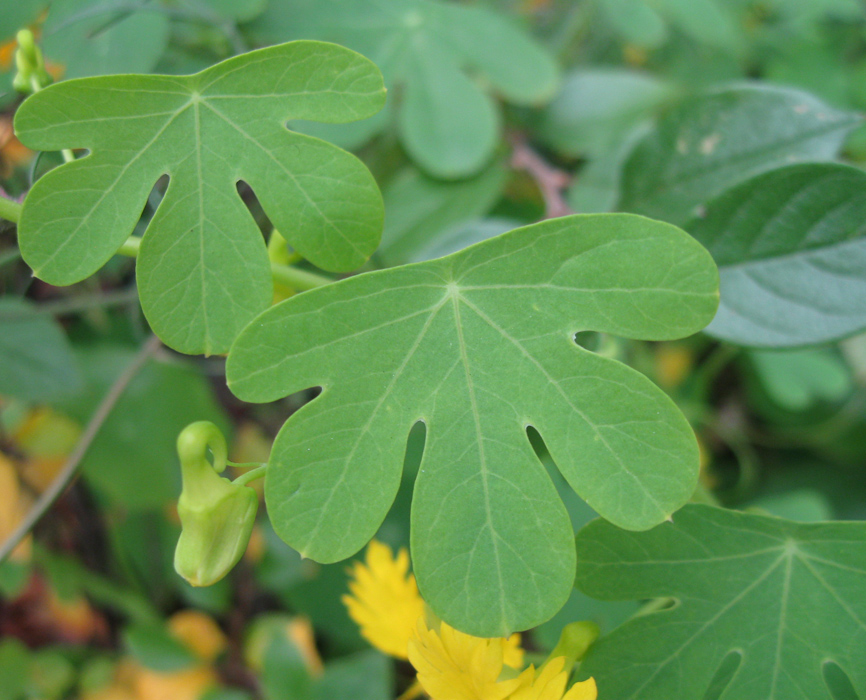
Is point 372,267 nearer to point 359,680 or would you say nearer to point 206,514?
point 206,514

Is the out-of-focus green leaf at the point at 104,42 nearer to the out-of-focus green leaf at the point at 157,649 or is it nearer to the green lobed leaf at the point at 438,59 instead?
the green lobed leaf at the point at 438,59


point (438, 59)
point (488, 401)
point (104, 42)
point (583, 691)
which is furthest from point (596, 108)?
point (583, 691)

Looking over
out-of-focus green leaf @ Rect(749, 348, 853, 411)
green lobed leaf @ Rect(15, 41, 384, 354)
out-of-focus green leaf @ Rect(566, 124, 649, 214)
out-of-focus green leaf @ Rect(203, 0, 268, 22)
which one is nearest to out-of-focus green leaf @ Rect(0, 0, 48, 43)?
out-of-focus green leaf @ Rect(203, 0, 268, 22)

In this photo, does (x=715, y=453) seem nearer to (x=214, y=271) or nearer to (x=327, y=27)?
(x=327, y=27)

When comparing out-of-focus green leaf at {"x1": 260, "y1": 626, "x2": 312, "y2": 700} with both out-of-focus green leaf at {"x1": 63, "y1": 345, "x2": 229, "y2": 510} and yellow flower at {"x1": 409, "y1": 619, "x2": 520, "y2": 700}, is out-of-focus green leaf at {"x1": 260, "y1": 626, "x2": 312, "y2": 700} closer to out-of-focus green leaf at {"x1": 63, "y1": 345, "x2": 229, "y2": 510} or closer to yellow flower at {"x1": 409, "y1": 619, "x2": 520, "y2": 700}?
out-of-focus green leaf at {"x1": 63, "y1": 345, "x2": 229, "y2": 510}

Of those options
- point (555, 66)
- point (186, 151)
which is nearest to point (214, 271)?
point (186, 151)
